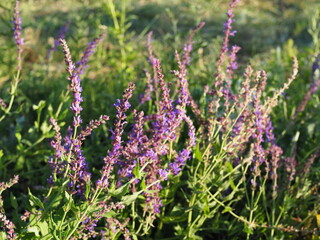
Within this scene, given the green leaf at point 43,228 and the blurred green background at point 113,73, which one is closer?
the green leaf at point 43,228

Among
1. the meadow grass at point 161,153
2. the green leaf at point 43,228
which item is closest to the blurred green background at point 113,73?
the meadow grass at point 161,153

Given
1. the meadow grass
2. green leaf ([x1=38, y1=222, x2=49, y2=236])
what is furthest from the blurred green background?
green leaf ([x1=38, y1=222, x2=49, y2=236])

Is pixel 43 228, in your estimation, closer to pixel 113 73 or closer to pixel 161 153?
pixel 161 153

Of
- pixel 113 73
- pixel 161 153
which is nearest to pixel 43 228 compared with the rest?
pixel 161 153

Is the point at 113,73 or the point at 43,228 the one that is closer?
the point at 43,228

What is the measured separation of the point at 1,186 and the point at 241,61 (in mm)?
4013

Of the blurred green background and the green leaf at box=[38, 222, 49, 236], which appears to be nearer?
the green leaf at box=[38, 222, 49, 236]

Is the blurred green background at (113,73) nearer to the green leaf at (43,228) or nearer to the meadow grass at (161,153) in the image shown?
the meadow grass at (161,153)

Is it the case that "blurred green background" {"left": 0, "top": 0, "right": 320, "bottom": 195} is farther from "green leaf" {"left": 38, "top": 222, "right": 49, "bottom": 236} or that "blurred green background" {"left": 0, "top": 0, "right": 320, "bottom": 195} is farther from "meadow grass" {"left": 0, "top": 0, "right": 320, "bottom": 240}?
"green leaf" {"left": 38, "top": 222, "right": 49, "bottom": 236}

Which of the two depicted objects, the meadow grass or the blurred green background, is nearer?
the meadow grass

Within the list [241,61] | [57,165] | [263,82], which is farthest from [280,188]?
[241,61]

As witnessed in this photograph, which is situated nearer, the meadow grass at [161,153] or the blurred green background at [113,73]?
the meadow grass at [161,153]

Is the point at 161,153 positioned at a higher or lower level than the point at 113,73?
higher

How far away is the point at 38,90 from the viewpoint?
3512 mm
